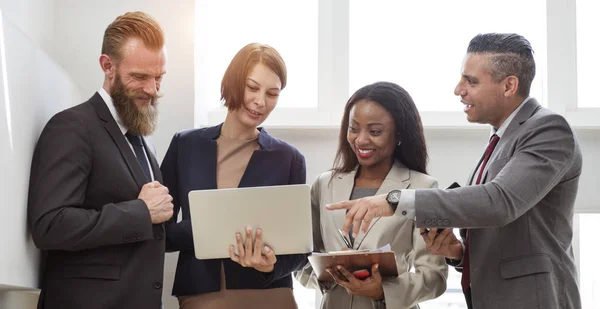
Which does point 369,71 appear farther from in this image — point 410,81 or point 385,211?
point 385,211

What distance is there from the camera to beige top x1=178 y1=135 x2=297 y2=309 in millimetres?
2975

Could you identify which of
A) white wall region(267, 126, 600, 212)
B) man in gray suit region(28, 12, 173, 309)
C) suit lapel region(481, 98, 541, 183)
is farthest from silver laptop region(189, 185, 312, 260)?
white wall region(267, 126, 600, 212)

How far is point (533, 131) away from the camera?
277 centimetres

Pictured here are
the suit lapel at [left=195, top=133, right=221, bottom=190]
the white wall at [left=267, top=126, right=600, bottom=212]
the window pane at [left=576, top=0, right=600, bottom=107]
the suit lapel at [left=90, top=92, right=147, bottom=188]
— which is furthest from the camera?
the window pane at [left=576, top=0, right=600, bottom=107]

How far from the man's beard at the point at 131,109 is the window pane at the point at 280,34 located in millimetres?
1533

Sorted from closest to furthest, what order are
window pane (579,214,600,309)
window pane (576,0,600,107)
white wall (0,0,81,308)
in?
white wall (0,0,81,308), window pane (579,214,600,309), window pane (576,0,600,107)

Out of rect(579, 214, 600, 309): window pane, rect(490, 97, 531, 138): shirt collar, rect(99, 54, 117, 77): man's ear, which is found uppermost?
rect(99, 54, 117, 77): man's ear

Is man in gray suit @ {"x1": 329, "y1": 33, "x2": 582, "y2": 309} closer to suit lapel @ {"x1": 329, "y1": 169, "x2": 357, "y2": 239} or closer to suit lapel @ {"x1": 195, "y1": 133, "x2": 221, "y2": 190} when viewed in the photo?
suit lapel @ {"x1": 329, "y1": 169, "x2": 357, "y2": 239}

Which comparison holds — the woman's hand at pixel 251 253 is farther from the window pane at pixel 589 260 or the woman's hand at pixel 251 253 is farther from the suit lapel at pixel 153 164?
the window pane at pixel 589 260

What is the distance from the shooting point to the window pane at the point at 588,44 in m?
4.42

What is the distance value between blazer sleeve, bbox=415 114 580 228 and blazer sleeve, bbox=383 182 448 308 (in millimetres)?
407

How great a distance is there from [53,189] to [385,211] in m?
1.07

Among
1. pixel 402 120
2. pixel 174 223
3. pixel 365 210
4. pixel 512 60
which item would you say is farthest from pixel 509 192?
pixel 174 223

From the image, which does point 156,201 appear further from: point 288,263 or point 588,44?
point 588,44
